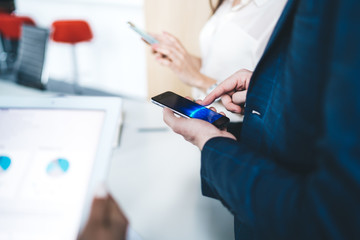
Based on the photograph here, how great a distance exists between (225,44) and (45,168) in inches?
23.2

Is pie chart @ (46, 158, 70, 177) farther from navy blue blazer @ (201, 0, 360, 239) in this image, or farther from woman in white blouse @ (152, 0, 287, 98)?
woman in white blouse @ (152, 0, 287, 98)

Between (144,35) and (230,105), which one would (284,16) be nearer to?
(230,105)

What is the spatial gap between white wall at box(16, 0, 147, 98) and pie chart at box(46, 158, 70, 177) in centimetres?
202

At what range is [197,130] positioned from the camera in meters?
0.37

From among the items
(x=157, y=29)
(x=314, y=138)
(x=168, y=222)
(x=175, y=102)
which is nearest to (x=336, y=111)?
(x=314, y=138)

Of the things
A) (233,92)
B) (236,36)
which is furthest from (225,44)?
(233,92)

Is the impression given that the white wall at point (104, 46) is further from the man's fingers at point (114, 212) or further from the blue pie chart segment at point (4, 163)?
the man's fingers at point (114, 212)

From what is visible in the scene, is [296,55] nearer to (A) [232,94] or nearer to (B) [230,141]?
(B) [230,141]

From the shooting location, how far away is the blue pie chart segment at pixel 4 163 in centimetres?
34

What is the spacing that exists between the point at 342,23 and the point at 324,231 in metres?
0.19

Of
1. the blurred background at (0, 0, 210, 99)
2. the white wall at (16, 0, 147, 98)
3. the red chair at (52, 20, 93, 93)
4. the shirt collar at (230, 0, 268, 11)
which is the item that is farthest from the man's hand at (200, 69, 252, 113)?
the red chair at (52, 20, 93, 93)

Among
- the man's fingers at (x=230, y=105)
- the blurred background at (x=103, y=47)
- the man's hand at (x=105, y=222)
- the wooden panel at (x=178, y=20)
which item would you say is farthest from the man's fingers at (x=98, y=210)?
the blurred background at (x=103, y=47)

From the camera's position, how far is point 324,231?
0.23 metres

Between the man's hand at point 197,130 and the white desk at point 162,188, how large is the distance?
0.19 metres
